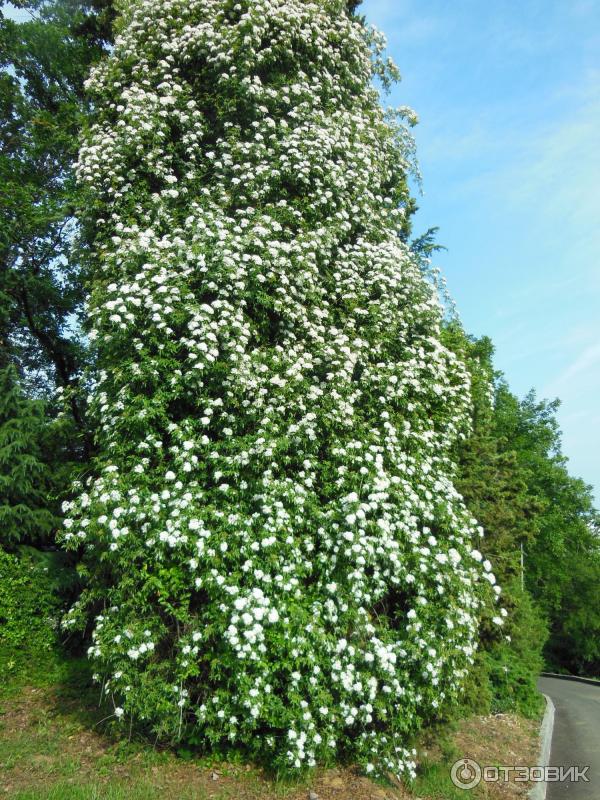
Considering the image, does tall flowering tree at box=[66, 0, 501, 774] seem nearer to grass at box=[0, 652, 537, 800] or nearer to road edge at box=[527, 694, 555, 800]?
grass at box=[0, 652, 537, 800]

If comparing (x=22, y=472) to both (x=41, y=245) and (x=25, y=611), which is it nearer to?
(x=25, y=611)

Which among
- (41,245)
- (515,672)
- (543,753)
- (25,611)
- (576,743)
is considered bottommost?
(576,743)

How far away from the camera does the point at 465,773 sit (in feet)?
24.3

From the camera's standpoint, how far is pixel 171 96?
1020cm

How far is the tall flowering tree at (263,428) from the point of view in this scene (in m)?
6.08

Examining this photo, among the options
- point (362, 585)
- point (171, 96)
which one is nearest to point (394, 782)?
point (362, 585)

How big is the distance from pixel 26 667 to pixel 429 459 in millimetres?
6898

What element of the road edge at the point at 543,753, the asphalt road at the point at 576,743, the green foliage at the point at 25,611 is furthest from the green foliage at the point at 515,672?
the green foliage at the point at 25,611

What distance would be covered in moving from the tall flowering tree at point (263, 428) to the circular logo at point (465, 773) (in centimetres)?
106

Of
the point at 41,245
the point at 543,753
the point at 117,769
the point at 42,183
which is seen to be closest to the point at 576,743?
the point at 543,753

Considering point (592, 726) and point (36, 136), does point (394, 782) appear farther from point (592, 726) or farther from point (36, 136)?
point (36, 136)

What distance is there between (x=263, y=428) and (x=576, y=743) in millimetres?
9914

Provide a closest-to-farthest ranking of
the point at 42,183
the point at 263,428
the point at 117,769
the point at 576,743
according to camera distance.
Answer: the point at 117,769
the point at 263,428
the point at 576,743
the point at 42,183

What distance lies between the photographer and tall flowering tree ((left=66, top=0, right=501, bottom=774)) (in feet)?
19.9
